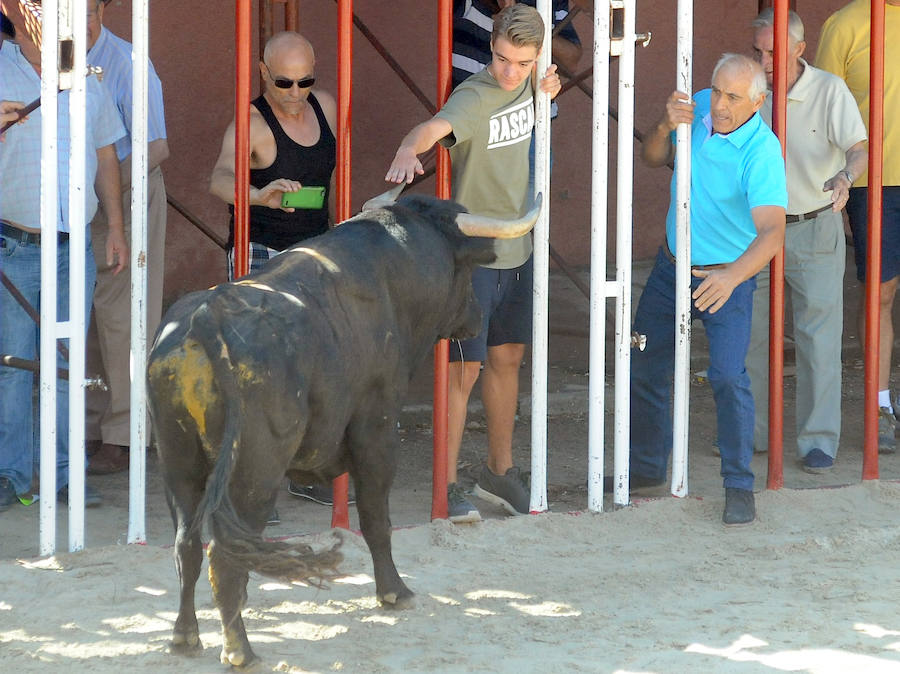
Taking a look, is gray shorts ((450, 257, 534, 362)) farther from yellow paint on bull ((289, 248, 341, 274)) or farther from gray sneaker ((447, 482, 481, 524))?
yellow paint on bull ((289, 248, 341, 274))

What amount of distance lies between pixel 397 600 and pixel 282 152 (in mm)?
1887

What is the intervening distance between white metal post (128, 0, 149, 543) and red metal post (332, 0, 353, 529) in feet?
2.31

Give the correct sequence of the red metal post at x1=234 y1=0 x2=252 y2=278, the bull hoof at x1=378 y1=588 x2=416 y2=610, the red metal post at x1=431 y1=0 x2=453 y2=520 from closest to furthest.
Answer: the bull hoof at x1=378 y1=588 x2=416 y2=610 → the red metal post at x1=234 y1=0 x2=252 y2=278 → the red metal post at x1=431 y1=0 x2=453 y2=520

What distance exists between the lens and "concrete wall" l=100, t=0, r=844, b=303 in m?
8.30

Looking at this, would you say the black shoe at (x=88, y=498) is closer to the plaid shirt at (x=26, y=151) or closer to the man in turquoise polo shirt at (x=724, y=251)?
the plaid shirt at (x=26, y=151)

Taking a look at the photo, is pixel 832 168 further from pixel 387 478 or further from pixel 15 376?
pixel 15 376

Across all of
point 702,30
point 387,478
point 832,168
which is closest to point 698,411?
point 832,168

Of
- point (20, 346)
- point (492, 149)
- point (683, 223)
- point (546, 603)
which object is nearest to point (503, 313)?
point (492, 149)

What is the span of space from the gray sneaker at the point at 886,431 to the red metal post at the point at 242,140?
3232mm

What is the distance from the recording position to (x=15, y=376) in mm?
5355

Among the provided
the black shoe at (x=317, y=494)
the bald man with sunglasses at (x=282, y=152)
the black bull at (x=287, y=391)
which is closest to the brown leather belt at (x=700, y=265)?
the black bull at (x=287, y=391)

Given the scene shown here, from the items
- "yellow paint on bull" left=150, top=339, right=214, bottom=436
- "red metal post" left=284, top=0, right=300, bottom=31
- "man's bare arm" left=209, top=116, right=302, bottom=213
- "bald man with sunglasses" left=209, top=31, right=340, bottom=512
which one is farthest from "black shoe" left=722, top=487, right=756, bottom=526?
"red metal post" left=284, top=0, right=300, bottom=31

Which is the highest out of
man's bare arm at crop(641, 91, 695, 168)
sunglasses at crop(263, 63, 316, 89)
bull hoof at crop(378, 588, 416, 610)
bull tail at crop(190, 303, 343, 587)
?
sunglasses at crop(263, 63, 316, 89)

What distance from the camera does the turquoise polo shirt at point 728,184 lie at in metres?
5.14
